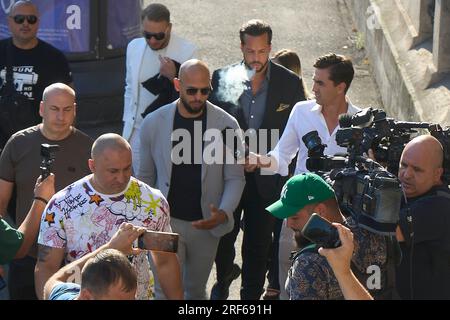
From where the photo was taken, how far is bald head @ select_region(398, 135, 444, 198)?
6.54 m

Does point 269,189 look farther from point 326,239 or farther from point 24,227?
point 326,239

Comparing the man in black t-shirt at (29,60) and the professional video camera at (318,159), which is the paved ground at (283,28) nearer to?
the man in black t-shirt at (29,60)

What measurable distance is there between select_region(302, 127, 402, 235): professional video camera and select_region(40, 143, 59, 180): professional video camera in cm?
163

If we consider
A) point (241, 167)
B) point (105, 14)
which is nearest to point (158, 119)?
point (241, 167)

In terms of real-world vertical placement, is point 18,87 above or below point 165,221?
above

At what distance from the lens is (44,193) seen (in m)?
6.78

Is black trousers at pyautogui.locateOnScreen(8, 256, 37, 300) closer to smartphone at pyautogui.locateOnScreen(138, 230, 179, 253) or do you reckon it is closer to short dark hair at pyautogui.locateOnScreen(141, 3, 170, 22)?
smartphone at pyautogui.locateOnScreen(138, 230, 179, 253)

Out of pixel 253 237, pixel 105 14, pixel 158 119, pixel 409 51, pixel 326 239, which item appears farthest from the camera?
pixel 409 51

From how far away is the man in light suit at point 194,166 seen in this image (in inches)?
303

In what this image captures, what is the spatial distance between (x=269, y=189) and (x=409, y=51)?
4.66 meters

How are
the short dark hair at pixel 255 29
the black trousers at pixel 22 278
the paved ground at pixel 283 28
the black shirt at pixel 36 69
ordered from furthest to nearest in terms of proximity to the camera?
the paved ground at pixel 283 28, the black shirt at pixel 36 69, the short dark hair at pixel 255 29, the black trousers at pixel 22 278

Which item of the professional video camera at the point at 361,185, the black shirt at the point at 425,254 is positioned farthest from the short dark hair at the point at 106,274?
the black shirt at the point at 425,254

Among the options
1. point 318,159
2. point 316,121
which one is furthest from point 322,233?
point 316,121

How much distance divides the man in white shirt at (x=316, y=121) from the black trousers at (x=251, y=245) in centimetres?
48
